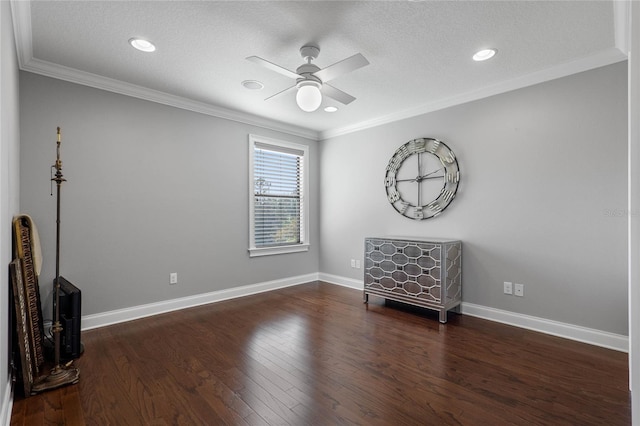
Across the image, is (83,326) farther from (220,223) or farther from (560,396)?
(560,396)

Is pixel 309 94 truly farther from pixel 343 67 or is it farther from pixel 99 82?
pixel 99 82

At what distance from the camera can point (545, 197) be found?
3006 mm

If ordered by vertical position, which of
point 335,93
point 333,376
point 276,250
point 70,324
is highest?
point 335,93

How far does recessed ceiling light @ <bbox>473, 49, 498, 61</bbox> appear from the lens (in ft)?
8.59

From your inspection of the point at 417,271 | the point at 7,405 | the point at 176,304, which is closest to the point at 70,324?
the point at 7,405

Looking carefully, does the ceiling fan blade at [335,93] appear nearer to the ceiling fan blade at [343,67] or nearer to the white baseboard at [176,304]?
the ceiling fan blade at [343,67]

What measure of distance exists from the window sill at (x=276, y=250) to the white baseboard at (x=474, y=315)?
437mm

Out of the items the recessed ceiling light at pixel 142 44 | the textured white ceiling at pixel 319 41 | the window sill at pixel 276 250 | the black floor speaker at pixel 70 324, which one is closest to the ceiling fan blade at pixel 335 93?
the textured white ceiling at pixel 319 41

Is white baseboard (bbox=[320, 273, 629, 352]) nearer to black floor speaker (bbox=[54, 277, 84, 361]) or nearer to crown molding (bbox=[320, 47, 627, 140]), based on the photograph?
crown molding (bbox=[320, 47, 627, 140])

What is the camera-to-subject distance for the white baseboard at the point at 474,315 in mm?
2691

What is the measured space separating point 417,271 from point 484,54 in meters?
2.15

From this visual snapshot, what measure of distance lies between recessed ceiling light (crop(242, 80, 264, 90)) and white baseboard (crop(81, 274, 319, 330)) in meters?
2.48

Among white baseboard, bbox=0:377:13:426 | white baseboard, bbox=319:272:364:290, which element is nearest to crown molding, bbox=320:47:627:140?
white baseboard, bbox=319:272:364:290

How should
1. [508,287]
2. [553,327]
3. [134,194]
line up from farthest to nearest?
[134,194] < [508,287] < [553,327]
